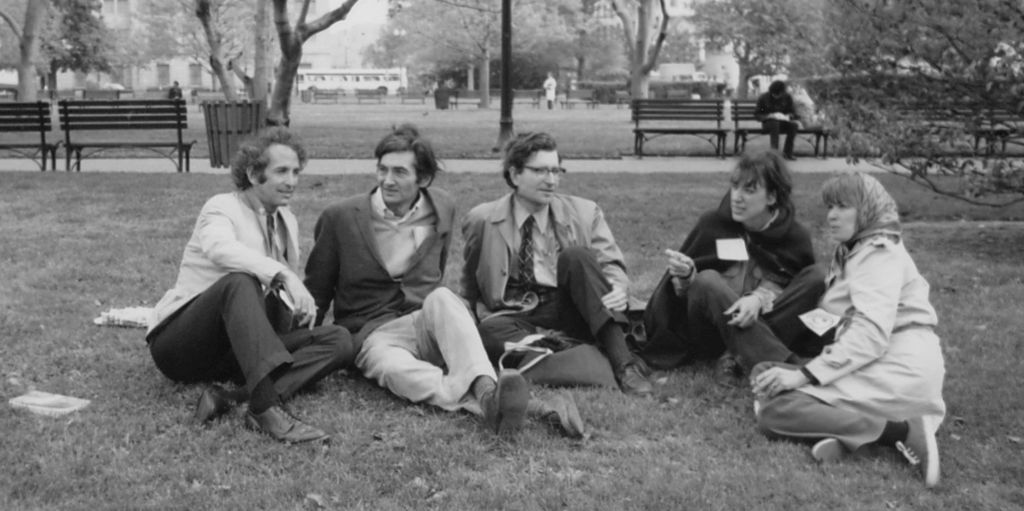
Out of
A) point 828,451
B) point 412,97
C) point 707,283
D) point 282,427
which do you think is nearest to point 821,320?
point 707,283

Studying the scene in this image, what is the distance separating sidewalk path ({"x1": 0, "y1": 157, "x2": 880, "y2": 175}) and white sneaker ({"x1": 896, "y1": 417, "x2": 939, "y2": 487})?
9852mm

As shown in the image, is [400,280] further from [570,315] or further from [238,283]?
[238,283]

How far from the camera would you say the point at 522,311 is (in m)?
5.39

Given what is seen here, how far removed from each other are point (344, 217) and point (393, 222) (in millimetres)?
240

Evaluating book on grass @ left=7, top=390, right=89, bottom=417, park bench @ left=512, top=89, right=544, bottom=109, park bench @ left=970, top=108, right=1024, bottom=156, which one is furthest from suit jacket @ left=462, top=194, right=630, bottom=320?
park bench @ left=512, top=89, right=544, bottom=109

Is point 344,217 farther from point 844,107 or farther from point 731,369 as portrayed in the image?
point 844,107

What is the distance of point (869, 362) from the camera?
430 cm

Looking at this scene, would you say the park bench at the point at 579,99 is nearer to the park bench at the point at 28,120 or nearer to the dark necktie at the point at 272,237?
the park bench at the point at 28,120

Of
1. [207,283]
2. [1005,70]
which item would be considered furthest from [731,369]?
[1005,70]

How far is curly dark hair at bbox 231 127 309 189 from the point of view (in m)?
4.84

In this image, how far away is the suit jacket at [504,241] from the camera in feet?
17.5

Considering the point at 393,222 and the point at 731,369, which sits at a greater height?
the point at 393,222

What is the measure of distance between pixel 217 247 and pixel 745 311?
2172mm

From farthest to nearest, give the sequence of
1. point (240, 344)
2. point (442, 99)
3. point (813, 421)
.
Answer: point (442, 99)
point (240, 344)
point (813, 421)
